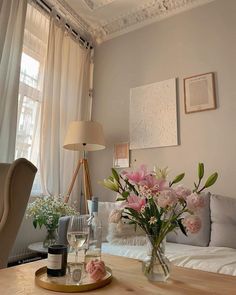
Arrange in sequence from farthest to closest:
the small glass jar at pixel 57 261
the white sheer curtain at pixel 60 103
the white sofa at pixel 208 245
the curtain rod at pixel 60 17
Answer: the curtain rod at pixel 60 17
the white sheer curtain at pixel 60 103
the white sofa at pixel 208 245
the small glass jar at pixel 57 261

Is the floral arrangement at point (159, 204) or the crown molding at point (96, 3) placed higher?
the crown molding at point (96, 3)

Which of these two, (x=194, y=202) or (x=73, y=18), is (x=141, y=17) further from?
(x=194, y=202)

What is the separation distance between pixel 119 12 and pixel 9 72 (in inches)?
66.7

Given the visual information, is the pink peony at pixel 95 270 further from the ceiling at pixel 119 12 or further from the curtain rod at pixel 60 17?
the ceiling at pixel 119 12

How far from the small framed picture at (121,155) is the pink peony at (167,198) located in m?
2.09

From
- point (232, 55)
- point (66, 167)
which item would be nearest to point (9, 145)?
point (66, 167)

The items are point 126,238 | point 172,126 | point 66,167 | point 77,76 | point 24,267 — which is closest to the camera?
point 24,267

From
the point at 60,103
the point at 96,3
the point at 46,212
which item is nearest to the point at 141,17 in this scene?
the point at 96,3

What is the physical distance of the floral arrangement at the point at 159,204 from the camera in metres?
0.97

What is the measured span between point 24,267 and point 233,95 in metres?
2.33

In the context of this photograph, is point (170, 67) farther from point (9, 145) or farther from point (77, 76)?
point (9, 145)

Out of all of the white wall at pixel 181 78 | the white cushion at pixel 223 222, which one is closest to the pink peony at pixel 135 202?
the white cushion at pixel 223 222

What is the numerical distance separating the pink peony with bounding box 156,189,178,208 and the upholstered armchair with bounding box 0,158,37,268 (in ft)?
3.10

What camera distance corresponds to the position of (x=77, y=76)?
10.9 ft
